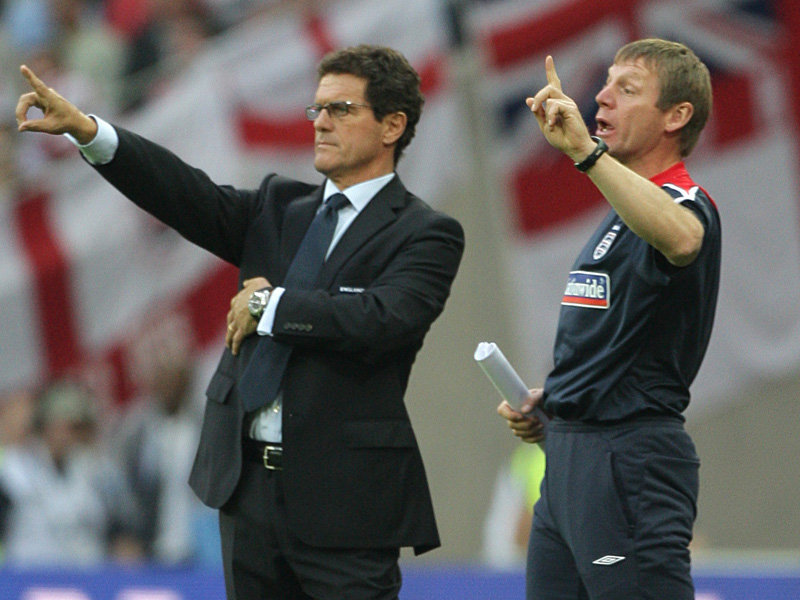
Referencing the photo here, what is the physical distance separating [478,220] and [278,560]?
4070 mm

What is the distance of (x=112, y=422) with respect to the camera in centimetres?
752

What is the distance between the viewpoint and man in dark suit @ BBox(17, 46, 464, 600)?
305 cm

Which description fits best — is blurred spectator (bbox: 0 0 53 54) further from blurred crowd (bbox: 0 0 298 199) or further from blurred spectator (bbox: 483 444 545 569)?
blurred spectator (bbox: 483 444 545 569)

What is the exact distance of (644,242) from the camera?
2842mm

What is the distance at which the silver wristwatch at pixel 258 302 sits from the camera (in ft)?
10.2

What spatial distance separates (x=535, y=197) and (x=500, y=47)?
776mm

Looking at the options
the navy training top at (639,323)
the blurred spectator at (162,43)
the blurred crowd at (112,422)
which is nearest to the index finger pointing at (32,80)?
the navy training top at (639,323)

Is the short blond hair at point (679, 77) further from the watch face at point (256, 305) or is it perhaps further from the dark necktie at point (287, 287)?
the watch face at point (256, 305)

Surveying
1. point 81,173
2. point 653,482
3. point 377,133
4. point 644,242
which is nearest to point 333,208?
point 377,133

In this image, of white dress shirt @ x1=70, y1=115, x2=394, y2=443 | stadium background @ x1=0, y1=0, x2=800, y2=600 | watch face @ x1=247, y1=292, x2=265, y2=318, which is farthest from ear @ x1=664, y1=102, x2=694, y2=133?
stadium background @ x1=0, y1=0, x2=800, y2=600

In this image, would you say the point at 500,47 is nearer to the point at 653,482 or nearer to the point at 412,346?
the point at 412,346

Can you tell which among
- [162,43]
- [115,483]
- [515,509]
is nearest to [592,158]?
[515,509]

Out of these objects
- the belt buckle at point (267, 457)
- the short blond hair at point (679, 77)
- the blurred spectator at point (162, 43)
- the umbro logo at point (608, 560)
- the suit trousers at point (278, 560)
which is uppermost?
the blurred spectator at point (162, 43)

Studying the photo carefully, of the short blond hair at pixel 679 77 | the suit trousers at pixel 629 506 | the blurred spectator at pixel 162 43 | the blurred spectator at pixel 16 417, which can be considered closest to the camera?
the suit trousers at pixel 629 506
